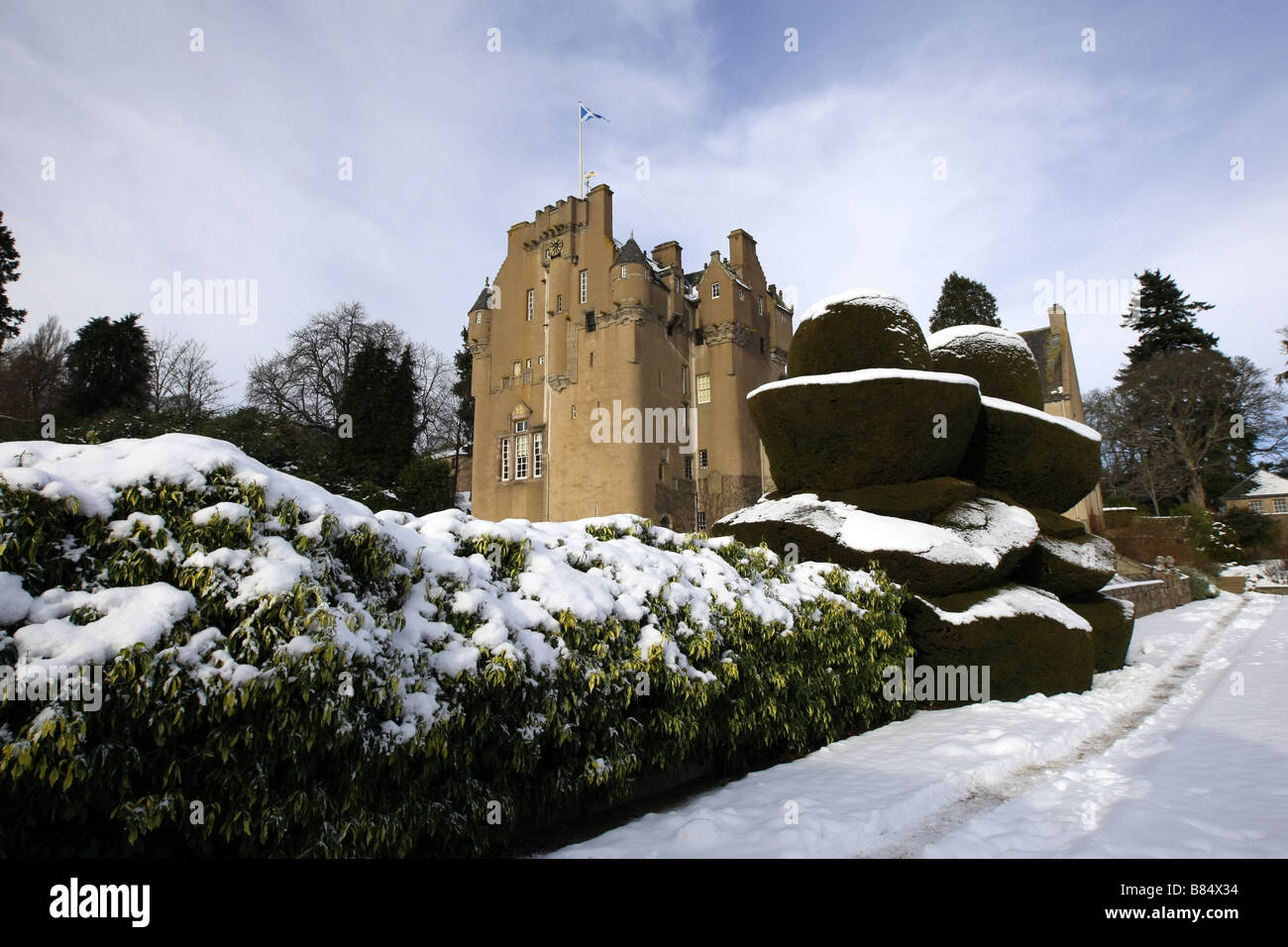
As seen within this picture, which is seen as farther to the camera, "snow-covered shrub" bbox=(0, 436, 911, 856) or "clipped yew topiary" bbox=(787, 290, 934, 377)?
"clipped yew topiary" bbox=(787, 290, 934, 377)

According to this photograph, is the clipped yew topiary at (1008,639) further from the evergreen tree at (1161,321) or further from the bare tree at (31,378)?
the evergreen tree at (1161,321)

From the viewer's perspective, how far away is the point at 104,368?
29.1 meters

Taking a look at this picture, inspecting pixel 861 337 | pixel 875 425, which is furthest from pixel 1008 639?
pixel 861 337

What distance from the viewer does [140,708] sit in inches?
110

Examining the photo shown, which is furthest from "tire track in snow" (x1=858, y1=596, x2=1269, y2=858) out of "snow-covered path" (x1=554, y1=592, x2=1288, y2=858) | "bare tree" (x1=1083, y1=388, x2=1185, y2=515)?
"bare tree" (x1=1083, y1=388, x2=1185, y2=515)

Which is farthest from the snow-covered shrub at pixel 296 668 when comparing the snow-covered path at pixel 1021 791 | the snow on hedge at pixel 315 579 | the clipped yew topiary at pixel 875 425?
the clipped yew topiary at pixel 875 425

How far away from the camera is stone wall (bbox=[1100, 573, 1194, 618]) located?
1986cm

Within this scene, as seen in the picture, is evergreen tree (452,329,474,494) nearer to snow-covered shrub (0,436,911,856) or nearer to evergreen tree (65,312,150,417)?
evergreen tree (65,312,150,417)

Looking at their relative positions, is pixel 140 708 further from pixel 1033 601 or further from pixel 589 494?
pixel 589 494

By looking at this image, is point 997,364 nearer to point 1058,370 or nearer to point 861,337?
point 861,337

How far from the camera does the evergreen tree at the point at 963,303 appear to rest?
40.2m

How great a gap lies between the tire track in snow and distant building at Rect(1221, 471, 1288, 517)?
162 feet

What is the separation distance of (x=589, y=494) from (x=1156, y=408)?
128 ft

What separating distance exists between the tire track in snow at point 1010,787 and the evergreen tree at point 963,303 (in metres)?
34.5
